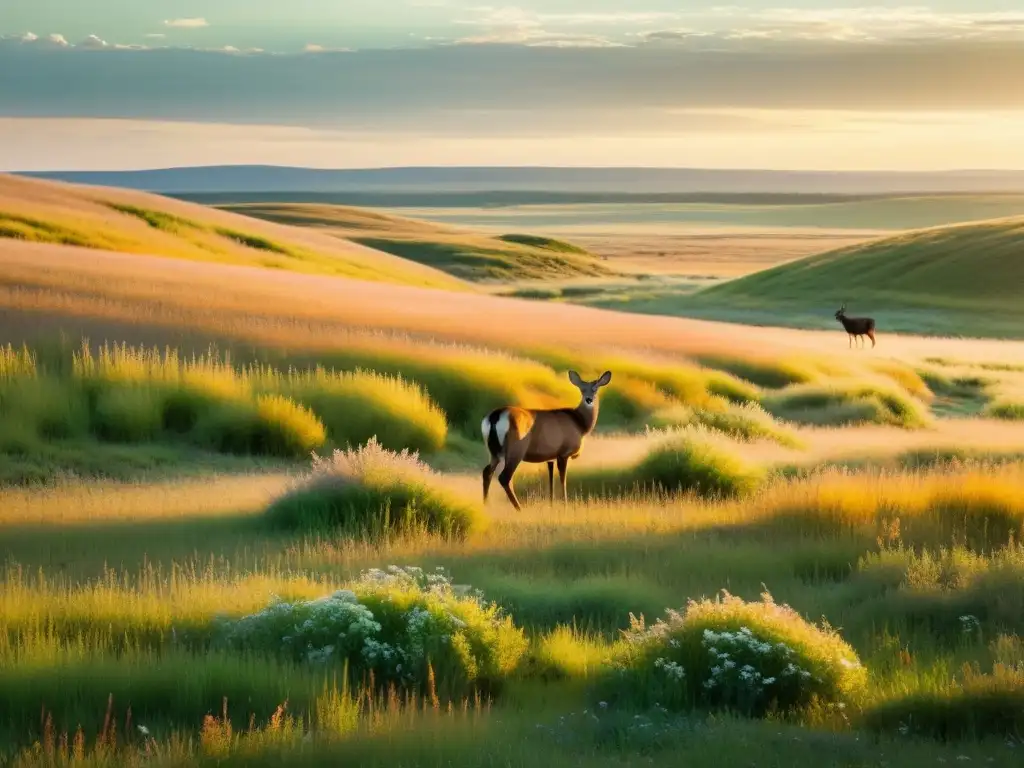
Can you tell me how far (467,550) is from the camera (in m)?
14.4

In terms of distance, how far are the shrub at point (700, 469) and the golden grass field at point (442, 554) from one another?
48 millimetres

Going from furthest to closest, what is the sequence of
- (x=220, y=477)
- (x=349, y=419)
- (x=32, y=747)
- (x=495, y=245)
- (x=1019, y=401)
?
1. (x=495, y=245)
2. (x=1019, y=401)
3. (x=349, y=419)
4. (x=220, y=477)
5. (x=32, y=747)

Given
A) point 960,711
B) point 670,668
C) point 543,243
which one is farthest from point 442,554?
point 543,243

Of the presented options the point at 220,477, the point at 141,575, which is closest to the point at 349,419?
the point at 220,477

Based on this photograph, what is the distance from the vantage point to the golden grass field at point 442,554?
8.62m

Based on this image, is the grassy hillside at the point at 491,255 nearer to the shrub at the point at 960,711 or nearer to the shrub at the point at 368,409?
the shrub at the point at 368,409

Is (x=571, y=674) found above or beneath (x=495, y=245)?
above

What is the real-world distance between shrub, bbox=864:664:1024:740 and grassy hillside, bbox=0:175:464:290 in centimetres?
3982

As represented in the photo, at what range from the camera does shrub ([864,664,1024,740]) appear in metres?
8.75

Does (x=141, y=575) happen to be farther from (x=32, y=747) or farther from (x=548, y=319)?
(x=548, y=319)

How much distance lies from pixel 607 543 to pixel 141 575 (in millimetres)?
4701

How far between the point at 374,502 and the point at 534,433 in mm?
1947

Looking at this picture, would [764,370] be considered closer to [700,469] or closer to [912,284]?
[700,469]

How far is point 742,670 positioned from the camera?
945cm
